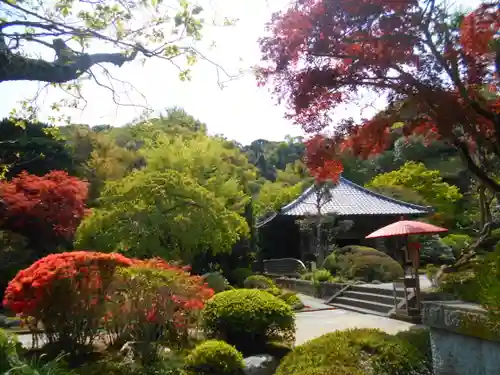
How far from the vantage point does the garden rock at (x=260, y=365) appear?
6782mm

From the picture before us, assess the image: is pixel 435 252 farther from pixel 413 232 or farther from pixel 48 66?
pixel 48 66

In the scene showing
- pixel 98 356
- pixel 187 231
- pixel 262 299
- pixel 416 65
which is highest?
pixel 416 65

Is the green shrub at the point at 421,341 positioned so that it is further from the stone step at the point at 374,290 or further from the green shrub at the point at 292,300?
the green shrub at the point at 292,300

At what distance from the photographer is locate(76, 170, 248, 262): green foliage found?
12961mm

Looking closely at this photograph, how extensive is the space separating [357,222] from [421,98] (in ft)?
60.0

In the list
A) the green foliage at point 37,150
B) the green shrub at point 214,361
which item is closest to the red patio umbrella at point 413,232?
the green shrub at point 214,361

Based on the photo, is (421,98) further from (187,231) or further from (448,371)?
(187,231)

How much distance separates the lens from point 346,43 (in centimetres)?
546

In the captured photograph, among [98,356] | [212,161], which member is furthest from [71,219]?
[98,356]

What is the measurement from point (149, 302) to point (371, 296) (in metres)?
9.13

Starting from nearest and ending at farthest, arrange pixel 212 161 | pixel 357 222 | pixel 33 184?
pixel 33 184, pixel 212 161, pixel 357 222

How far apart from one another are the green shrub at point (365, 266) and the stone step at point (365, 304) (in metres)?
2.30

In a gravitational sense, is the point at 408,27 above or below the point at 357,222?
above

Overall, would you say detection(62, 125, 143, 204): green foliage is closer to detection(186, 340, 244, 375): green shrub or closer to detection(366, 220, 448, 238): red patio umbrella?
detection(366, 220, 448, 238): red patio umbrella
